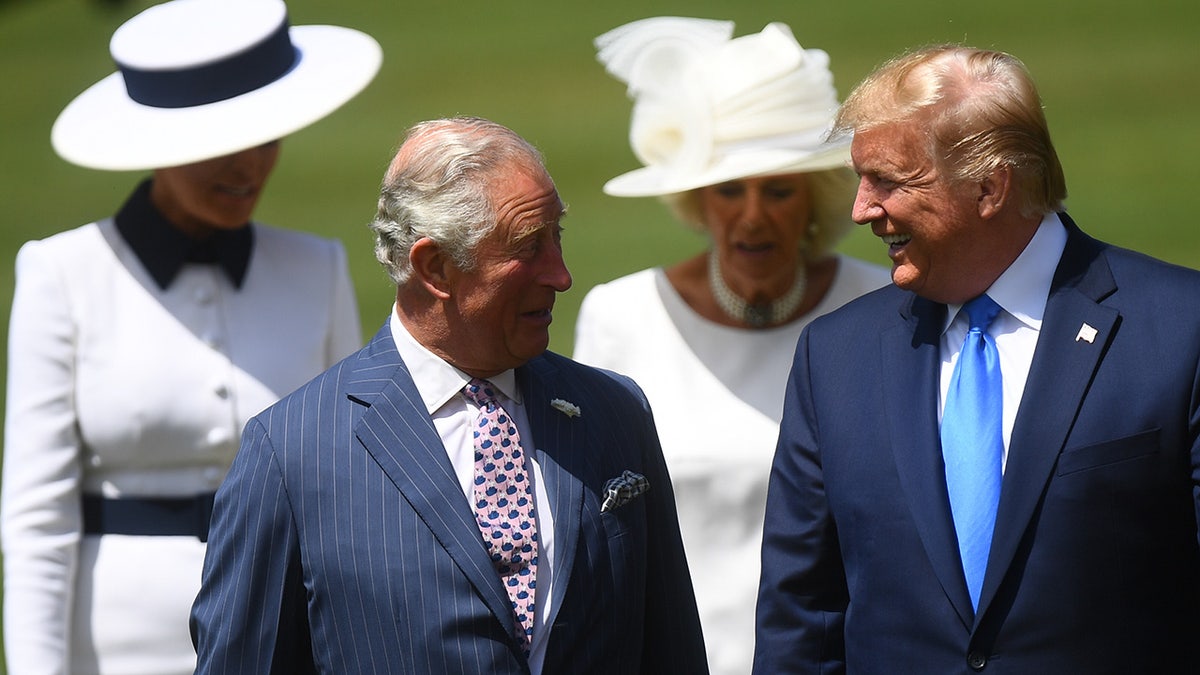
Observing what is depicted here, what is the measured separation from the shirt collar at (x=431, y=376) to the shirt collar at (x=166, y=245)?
51.0 inches

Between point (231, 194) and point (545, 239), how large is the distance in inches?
57.2

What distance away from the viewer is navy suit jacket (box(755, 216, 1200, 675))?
10.4ft

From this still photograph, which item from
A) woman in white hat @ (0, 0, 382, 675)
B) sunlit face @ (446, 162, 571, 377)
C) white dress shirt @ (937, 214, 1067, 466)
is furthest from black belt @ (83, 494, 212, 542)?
white dress shirt @ (937, 214, 1067, 466)

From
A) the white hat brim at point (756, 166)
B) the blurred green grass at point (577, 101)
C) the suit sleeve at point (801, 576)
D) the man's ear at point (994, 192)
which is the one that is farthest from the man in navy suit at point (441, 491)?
the blurred green grass at point (577, 101)

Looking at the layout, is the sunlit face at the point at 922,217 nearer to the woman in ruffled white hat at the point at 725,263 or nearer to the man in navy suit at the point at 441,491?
the man in navy suit at the point at 441,491

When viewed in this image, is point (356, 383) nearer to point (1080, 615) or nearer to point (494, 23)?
point (1080, 615)

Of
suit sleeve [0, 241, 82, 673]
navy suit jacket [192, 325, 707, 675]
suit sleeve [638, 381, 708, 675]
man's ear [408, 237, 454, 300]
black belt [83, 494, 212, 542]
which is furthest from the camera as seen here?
black belt [83, 494, 212, 542]

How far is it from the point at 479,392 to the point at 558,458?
0.19 meters

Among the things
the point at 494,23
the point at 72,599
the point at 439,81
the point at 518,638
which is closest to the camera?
the point at 518,638

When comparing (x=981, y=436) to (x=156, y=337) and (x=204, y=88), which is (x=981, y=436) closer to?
(x=156, y=337)

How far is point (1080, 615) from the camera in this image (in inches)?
125

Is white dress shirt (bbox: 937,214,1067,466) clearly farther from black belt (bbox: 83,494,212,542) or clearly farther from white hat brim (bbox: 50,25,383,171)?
black belt (bbox: 83,494,212,542)

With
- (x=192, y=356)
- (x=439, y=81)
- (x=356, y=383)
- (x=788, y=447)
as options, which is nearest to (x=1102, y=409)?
(x=788, y=447)

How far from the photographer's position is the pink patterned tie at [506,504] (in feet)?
10.4
